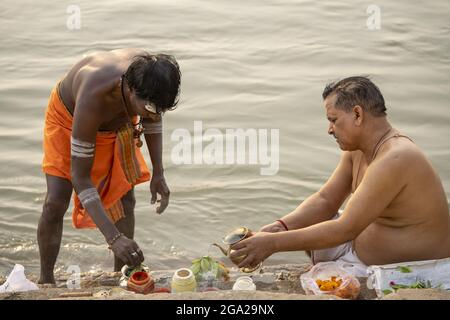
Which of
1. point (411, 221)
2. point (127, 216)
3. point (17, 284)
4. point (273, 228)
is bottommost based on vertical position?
point (17, 284)

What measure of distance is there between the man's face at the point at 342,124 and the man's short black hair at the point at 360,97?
0.03 meters

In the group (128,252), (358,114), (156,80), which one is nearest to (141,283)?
(128,252)

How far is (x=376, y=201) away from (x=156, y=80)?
3.93 ft

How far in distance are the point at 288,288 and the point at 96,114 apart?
138 centimetres

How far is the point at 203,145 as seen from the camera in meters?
6.27

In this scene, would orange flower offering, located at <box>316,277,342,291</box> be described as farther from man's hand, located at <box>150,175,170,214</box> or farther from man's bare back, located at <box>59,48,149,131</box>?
man's bare back, located at <box>59,48,149,131</box>

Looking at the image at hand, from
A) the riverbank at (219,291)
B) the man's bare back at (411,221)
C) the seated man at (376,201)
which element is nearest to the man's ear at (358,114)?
the seated man at (376,201)

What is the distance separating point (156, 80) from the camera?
11.0 ft

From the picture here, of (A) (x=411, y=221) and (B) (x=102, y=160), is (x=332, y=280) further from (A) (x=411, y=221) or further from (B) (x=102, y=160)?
(B) (x=102, y=160)

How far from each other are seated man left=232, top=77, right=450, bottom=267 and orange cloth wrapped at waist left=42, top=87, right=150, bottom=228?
101 cm

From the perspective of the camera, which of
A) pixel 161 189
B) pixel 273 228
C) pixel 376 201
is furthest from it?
pixel 161 189

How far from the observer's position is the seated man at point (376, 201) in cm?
329

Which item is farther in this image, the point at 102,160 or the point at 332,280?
the point at 102,160

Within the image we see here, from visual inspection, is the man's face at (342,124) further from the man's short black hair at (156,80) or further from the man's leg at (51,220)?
the man's leg at (51,220)
